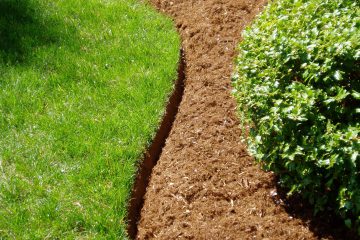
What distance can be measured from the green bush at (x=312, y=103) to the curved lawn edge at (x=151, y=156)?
0.96 metres

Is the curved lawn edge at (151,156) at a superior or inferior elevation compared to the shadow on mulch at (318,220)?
inferior

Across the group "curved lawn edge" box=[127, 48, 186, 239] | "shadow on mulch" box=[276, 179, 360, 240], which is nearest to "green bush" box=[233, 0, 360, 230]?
"shadow on mulch" box=[276, 179, 360, 240]

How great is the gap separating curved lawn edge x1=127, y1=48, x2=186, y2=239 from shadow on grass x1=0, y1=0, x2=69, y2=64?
156 cm

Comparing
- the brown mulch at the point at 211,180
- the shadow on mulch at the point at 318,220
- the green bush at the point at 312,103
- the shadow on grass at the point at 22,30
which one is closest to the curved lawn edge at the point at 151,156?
the brown mulch at the point at 211,180

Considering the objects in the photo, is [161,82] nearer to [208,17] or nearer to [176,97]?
[176,97]

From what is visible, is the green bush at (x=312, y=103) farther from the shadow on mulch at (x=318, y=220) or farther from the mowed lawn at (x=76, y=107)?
the mowed lawn at (x=76, y=107)

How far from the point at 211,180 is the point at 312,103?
1155 millimetres

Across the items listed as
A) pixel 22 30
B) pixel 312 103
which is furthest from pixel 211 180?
pixel 22 30

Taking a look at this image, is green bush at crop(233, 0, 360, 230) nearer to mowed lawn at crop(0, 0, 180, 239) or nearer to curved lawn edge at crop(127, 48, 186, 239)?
curved lawn edge at crop(127, 48, 186, 239)

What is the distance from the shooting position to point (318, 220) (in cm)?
363

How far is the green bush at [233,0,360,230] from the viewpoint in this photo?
3148mm

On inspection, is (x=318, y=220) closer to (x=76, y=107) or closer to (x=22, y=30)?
(x=76, y=107)

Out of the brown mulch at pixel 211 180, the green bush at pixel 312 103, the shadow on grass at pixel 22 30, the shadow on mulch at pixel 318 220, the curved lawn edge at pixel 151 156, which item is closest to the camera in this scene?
the green bush at pixel 312 103

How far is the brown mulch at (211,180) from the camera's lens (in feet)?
12.1
